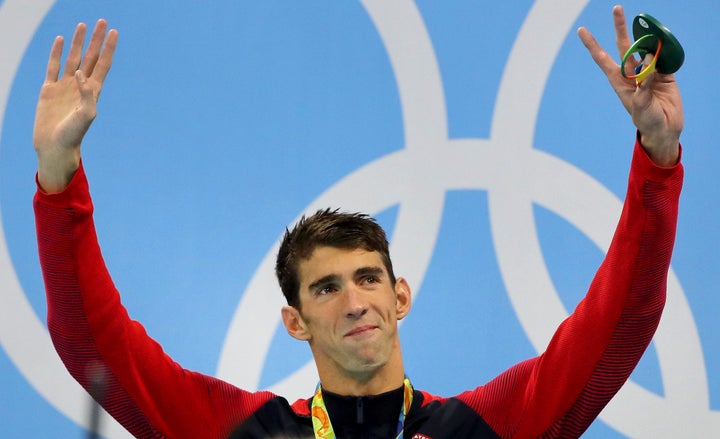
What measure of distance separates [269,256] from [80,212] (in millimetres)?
941

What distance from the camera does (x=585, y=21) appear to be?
3033 millimetres

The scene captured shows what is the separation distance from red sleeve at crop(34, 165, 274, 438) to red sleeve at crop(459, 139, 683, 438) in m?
0.56

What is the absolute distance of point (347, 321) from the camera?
87.0 inches

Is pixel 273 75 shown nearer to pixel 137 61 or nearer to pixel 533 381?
pixel 137 61

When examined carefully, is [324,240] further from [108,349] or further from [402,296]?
[108,349]

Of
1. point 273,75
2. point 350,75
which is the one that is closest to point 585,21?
point 350,75

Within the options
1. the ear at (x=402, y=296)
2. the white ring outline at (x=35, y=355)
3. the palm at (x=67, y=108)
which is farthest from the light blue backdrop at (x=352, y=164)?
the palm at (x=67, y=108)

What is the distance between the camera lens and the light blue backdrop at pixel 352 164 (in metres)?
2.84

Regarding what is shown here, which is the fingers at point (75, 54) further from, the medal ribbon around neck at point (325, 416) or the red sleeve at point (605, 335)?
the red sleeve at point (605, 335)

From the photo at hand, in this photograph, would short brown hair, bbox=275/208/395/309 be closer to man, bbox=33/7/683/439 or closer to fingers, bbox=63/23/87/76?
man, bbox=33/7/683/439

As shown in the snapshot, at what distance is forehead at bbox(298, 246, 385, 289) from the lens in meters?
2.27

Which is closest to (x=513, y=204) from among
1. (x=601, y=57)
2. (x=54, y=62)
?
(x=601, y=57)

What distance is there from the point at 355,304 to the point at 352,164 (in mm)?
813

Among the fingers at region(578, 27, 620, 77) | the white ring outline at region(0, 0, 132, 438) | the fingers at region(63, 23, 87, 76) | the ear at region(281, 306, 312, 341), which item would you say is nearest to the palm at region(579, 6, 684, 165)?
the fingers at region(578, 27, 620, 77)
